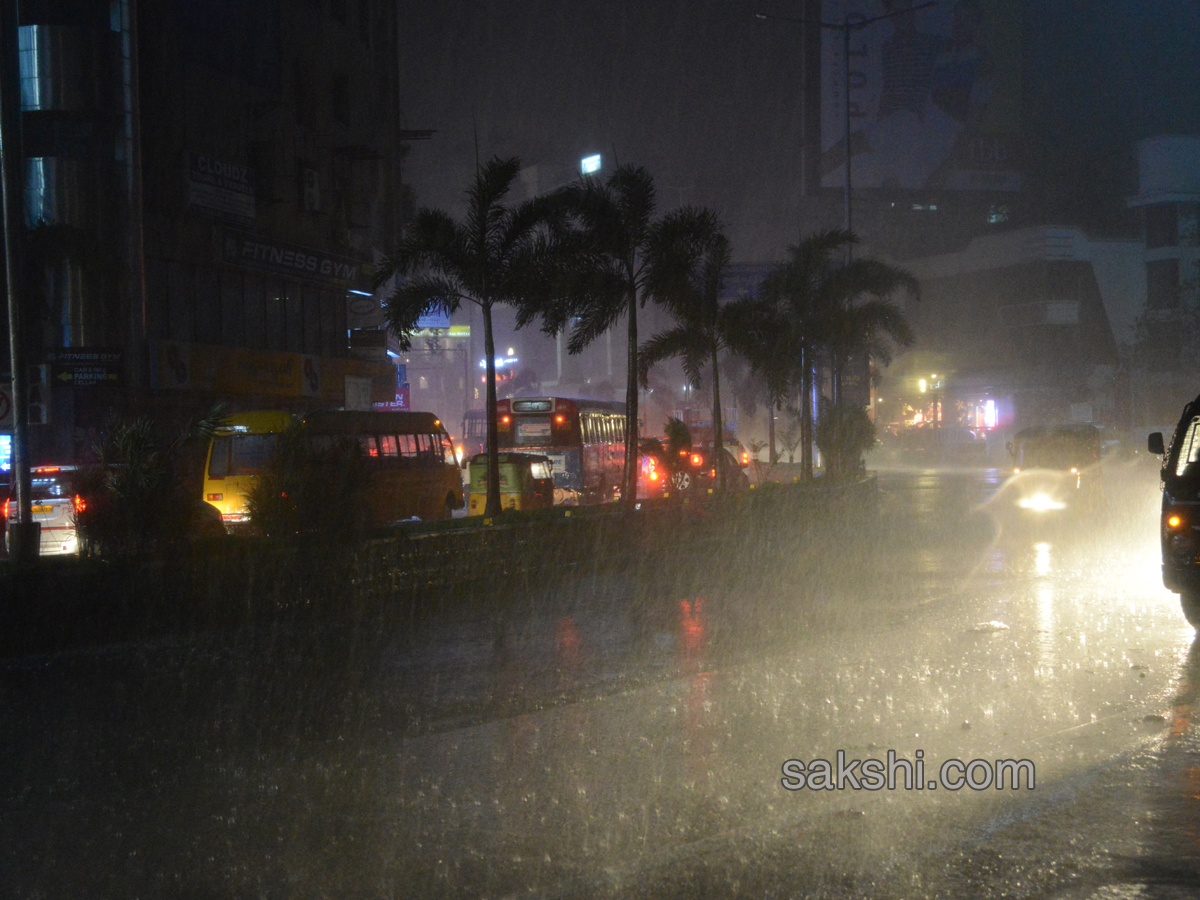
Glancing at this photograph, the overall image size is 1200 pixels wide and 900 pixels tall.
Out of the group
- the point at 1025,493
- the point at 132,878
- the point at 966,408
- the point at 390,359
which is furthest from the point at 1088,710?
the point at 966,408

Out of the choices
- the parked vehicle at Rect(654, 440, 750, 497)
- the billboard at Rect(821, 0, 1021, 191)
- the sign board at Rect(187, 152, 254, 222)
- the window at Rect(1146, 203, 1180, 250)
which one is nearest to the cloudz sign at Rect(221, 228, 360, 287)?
the sign board at Rect(187, 152, 254, 222)

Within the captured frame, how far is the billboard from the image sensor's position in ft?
238

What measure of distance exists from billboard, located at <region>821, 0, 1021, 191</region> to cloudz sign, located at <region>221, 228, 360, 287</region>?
1623 inches

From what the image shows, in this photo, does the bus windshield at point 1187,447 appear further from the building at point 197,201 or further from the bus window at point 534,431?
the bus window at point 534,431

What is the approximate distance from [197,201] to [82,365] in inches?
272

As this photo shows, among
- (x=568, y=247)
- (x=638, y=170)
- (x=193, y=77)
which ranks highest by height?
(x=193, y=77)

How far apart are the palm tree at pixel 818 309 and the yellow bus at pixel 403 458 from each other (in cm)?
1110

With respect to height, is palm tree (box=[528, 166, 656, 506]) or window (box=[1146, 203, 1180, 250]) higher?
window (box=[1146, 203, 1180, 250])

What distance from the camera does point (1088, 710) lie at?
6734mm

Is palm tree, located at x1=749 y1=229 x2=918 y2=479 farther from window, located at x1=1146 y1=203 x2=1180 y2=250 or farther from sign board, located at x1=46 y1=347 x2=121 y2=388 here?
window, located at x1=1146 y1=203 x2=1180 y2=250

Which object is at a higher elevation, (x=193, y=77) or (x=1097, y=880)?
(x=193, y=77)

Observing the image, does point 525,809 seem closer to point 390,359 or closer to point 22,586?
point 22,586

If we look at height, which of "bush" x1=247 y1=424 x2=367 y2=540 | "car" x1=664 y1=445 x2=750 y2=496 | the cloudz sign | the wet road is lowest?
the wet road

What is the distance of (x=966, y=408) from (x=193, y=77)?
5874cm
